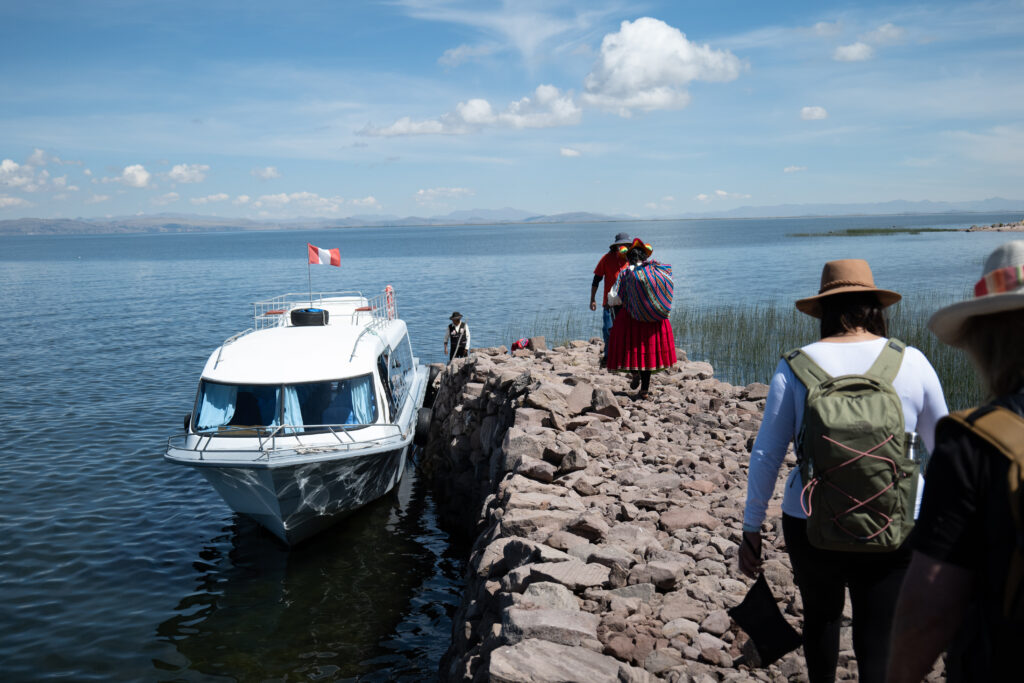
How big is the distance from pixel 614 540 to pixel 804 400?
3176 millimetres

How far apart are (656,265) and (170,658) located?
746cm

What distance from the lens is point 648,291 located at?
980 centimetres

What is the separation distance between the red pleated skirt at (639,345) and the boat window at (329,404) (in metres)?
3.90

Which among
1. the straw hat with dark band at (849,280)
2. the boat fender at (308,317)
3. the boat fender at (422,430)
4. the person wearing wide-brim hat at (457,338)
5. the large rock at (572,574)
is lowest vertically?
the boat fender at (422,430)

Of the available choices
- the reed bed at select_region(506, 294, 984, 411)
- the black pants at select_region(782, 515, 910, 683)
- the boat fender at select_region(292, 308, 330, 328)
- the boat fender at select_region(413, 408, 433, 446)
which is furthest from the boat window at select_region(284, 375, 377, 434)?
the reed bed at select_region(506, 294, 984, 411)

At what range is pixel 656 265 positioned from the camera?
995 centimetres

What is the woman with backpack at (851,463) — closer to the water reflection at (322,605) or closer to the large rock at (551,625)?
the large rock at (551,625)

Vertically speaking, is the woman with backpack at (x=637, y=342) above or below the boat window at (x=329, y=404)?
above

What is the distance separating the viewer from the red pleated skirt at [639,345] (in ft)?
33.6

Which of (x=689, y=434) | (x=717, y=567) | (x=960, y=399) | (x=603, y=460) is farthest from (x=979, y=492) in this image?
(x=960, y=399)

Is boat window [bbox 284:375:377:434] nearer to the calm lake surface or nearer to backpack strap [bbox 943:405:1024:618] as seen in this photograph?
the calm lake surface

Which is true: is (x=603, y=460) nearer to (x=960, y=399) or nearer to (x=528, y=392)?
(x=528, y=392)

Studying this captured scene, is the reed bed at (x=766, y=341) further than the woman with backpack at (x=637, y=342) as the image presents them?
Yes

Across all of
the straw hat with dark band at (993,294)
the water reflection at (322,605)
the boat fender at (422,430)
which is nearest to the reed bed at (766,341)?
the boat fender at (422,430)
